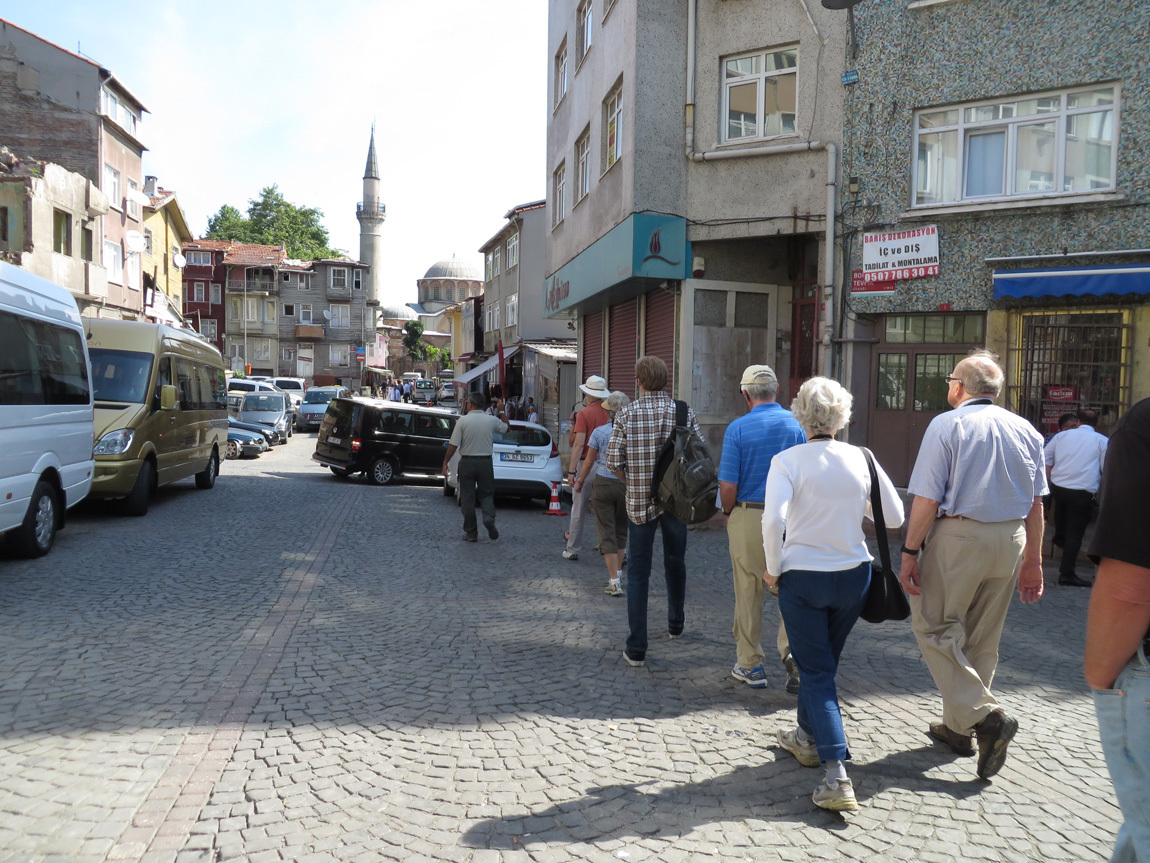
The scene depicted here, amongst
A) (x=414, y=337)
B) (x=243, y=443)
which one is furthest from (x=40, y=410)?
(x=414, y=337)

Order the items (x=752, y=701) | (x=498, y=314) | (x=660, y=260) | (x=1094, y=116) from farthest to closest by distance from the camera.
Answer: (x=498, y=314) → (x=660, y=260) → (x=1094, y=116) → (x=752, y=701)

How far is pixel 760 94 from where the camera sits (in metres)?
14.9

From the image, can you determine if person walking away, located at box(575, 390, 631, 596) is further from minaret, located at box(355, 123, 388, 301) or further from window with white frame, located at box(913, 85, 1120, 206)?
minaret, located at box(355, 123, 388, 301)

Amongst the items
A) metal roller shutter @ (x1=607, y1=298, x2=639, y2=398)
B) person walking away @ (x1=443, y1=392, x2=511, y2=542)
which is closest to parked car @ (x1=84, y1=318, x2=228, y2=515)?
person walking away @ (x1=443, y1=392, x2=511, y2=542)

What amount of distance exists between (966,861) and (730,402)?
12.9 m

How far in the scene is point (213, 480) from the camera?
1681cm

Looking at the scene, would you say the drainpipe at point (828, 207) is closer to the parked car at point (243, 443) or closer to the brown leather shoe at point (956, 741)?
the brown leather shoe at point (956, 741)

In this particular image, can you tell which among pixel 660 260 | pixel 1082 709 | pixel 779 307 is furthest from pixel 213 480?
pixel 1082 709

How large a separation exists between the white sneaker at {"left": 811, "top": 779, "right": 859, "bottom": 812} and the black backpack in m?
2.06

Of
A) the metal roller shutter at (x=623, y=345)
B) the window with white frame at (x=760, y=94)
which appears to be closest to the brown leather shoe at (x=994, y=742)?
the window with white frame at (x=760, y=94)

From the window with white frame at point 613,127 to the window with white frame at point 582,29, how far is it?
2.58 m

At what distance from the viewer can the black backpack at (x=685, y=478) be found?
215 inches

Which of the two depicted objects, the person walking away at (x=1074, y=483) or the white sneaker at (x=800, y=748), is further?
the person walking away at (x=1074, y=483)

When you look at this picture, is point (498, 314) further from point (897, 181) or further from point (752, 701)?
point (752, 701)
